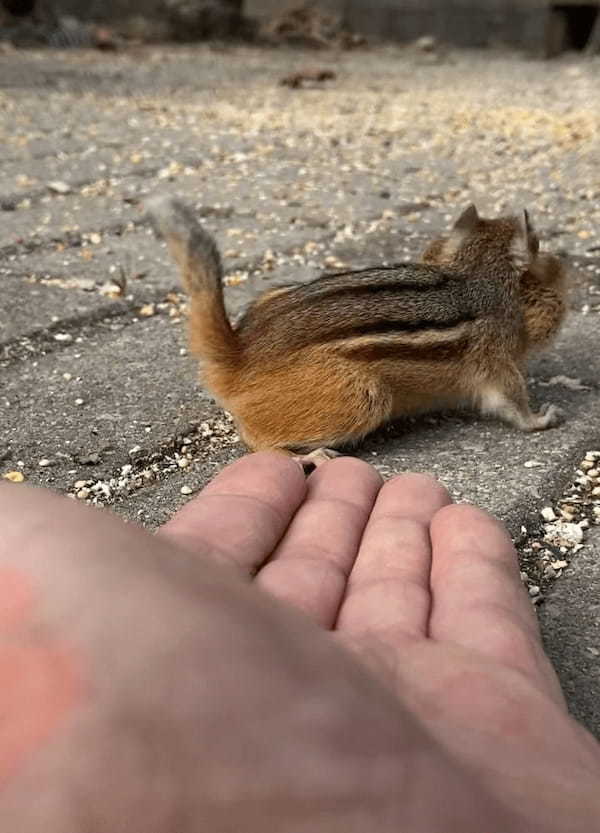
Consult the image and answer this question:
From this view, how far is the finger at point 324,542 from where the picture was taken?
1615 millimetres

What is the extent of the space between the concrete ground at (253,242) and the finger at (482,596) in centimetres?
21

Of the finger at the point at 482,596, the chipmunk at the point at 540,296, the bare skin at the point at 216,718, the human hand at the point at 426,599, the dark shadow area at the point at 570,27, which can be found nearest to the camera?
the bare skin at the point at 216,718

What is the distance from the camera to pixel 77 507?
1.23 metres

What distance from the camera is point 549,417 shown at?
8.89 ft


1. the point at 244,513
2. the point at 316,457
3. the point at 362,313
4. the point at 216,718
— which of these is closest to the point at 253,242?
the point at 362,313

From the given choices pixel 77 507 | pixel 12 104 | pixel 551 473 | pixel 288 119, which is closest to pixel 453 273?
pixel 551 473

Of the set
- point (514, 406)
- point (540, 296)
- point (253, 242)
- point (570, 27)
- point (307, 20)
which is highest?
point (540, 296)

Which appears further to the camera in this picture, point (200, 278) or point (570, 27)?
point (570, 27)

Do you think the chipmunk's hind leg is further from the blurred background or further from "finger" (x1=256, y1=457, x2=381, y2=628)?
the blurred background

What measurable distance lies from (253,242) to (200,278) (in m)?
1.53

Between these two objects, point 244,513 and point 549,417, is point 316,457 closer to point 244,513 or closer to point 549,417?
point 549,417

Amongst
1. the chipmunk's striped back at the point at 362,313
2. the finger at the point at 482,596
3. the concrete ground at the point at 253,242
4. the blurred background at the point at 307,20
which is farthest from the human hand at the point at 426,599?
the blurred background at the point at 307,20

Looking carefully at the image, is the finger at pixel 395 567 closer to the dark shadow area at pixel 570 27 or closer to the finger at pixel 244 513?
the finger at pixel 244 513

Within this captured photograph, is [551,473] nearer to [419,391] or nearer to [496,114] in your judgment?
[419,391]
